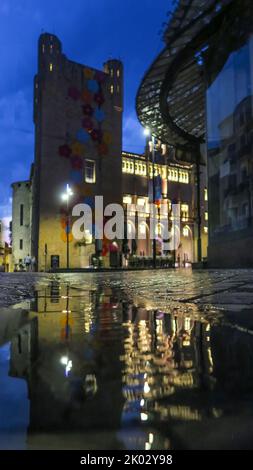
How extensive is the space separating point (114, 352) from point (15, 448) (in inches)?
34.8

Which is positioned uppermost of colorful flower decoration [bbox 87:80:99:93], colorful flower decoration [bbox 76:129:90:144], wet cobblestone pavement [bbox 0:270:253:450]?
colorful flower decoration [bbox 87:80:99:93]

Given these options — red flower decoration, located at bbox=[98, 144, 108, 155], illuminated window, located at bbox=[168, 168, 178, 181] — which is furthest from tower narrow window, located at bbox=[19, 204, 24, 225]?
illuminated window, located at bbox=[168, 168, 178, 181]

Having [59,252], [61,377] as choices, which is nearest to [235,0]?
[61,377]

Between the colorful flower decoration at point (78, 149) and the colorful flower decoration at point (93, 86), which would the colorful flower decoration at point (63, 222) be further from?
the colorful flower decoration at point (93, 86)

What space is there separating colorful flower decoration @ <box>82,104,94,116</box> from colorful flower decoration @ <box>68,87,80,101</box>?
1.16 meters

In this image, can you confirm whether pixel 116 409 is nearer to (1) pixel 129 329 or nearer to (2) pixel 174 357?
(2) pixel 174 357

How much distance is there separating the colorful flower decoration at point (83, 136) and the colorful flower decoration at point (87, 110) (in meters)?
2.02

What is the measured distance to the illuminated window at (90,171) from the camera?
4191 centimetres

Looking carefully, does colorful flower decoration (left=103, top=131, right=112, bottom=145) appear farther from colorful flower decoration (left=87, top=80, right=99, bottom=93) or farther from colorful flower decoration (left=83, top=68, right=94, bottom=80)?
colorful flower decoration (left=83, top=68, right=94, bottom=80)

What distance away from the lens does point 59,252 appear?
38812 millimetres

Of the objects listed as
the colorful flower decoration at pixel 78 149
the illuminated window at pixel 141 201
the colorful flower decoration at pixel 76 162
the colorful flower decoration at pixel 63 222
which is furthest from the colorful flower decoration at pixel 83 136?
the illuminated window at pixel 141 201

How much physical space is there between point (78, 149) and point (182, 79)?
68.6 feet

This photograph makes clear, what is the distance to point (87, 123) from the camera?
138ft

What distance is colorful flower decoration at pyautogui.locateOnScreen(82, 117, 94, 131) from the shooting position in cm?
4200
